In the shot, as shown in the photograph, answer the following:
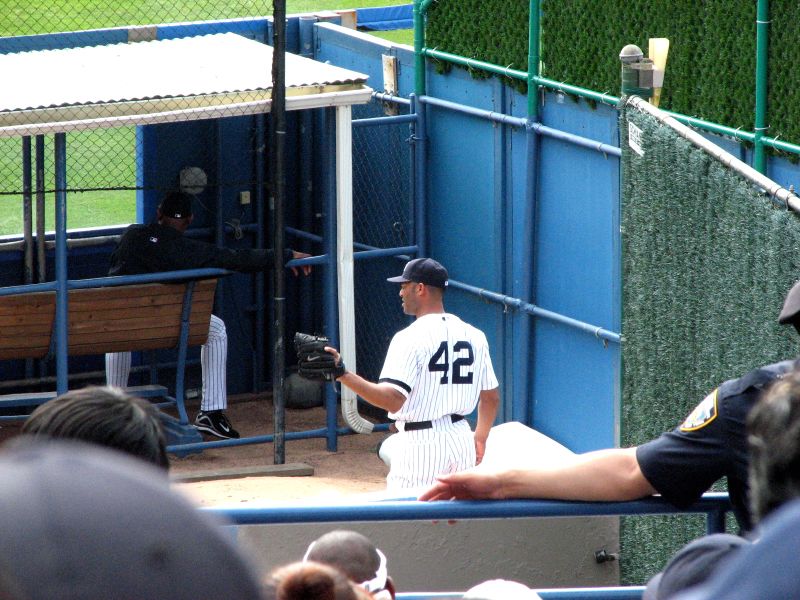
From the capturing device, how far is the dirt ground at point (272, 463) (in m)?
7.25

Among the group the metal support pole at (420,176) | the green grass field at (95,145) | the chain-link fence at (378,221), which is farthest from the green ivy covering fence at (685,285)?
the green grass field at (95,145)

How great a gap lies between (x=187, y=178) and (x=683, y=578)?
8073 millimetres

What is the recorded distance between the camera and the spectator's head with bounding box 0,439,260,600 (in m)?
0.99

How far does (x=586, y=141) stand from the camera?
23.9 ft

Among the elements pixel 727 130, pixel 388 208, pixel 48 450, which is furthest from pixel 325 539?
pixel 388 208

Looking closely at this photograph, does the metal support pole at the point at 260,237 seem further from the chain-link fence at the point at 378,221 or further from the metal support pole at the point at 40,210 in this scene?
the metal support pole at the point at 40,210

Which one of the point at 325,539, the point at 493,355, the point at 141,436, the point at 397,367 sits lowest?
the point at 493,355

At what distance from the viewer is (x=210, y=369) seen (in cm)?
875

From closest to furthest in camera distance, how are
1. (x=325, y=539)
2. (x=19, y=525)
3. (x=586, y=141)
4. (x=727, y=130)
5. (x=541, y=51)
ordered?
1. (x=19, y=525)
2. (x=325, y=539)
3. (x=727, y=130)
4. (x=586, y=141)
5. (x=541, y=51)

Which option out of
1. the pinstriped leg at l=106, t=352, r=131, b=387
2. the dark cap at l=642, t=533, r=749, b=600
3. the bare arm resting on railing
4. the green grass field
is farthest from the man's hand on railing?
the green grass field

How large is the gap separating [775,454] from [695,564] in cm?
27

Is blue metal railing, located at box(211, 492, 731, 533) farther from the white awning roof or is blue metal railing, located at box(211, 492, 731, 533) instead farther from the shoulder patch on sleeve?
the white awning roof

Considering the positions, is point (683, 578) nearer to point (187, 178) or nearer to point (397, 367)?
point (397, 367)

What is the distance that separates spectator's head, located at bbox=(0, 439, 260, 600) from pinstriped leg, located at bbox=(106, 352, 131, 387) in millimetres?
7816
